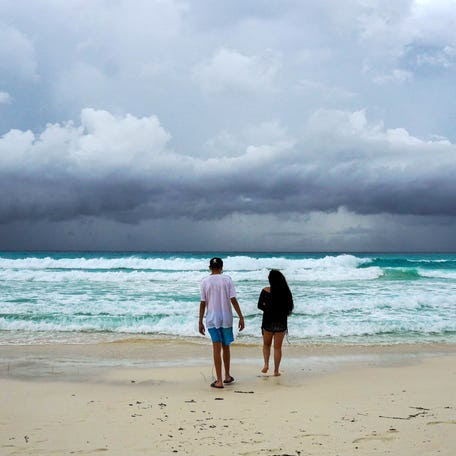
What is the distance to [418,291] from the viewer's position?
19.8 m

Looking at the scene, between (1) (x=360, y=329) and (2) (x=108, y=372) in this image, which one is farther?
(1) (x=360, y=329)

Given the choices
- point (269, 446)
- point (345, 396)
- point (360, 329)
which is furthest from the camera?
point (360, 329)

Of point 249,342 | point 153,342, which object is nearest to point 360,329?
point 249,342

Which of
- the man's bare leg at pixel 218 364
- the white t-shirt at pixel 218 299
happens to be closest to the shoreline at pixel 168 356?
the man's bare leg at pixel 218 364

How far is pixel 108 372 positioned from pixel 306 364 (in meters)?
3.36

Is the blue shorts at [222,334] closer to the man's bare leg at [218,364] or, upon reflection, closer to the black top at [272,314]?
the man's bare leg at [218,364]

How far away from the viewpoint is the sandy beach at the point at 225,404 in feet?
14.2

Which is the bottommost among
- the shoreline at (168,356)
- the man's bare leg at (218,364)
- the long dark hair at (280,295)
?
the shoreline at (168,356)

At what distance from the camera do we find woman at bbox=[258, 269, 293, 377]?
7.53 meters

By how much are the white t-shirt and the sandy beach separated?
903 millimetres

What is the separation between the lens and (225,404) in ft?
19.1

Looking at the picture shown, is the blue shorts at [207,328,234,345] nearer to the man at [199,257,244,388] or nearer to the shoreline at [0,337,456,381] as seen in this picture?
the man at [199,257,244,388]

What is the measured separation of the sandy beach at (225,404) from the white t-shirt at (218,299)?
2.96 feet

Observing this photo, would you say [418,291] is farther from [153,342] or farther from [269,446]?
[269,446]
